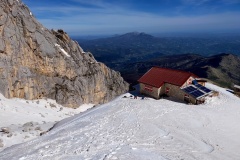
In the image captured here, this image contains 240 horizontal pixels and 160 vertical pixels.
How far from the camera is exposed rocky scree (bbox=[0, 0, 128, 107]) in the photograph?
53.0m

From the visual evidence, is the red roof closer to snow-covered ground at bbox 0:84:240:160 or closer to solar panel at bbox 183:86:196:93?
solar panel at bbox 183:86:196:93

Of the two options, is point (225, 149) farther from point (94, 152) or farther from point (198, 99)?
point (198, 99)

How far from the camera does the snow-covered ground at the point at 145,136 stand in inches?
805

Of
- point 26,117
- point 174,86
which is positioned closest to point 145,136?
point 174,86

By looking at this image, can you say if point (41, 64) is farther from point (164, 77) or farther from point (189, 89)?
point (189, 89)

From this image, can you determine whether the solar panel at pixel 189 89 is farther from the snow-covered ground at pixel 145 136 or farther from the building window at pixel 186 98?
the snow-covered ground at pixel 145 136

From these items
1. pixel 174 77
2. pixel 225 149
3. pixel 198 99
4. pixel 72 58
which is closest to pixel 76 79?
pixel 72 58

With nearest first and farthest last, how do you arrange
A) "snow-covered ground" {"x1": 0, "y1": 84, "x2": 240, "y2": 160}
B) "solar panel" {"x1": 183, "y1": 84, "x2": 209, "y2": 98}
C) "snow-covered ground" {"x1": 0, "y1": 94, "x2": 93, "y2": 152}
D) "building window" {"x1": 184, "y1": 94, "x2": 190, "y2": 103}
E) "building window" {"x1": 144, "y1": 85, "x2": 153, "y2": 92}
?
"snow-covered ground" {"x1": 0, "y1": 84, "x2": 240, "y2": 160}, "snow-covered ground" {"x1": 0, "y1": 94, "x2": 93, "y2": 152}, "solar panel" {"x1": 183, "y1": 84, "x2": 209, "y2": 98}, "building window" {"x1": 184, "y1": 94, "x2": 190, "y2": 103}, "building window" {"x1": 144, "y1": 85, "x2": 153, "y2": 92}

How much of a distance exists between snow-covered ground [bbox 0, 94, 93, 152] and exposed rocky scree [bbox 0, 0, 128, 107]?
9.57 ft

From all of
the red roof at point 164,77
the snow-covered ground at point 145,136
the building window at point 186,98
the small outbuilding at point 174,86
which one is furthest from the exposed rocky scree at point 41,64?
the building window at point 186,98

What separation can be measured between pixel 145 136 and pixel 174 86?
2213 cm

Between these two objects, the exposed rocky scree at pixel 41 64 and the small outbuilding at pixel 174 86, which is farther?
the exposed rocky scree at pixel 41 64

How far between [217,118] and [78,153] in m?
22.0

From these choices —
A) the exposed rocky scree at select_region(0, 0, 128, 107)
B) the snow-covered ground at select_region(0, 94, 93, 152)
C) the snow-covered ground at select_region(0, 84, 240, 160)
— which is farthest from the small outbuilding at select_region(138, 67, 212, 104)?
the exposed rocky scree at select_region(0, 0, 128, 107)
